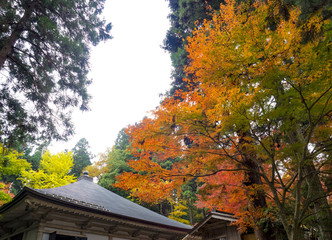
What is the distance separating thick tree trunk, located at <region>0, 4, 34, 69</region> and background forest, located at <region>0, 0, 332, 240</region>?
43 millimetres

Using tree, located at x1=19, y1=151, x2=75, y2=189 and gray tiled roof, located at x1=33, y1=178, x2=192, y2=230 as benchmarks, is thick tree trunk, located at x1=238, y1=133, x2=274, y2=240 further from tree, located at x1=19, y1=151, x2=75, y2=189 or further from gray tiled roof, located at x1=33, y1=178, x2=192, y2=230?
tree, located at x1=19, y1=151, x2=75, y2=189

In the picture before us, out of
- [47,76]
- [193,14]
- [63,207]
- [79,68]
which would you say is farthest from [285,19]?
[47,76]

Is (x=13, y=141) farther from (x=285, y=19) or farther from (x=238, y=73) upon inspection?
(x=285, y=19)

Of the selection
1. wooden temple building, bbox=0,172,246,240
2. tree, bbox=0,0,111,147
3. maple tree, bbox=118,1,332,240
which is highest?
tree, bbox=0,0,111,147

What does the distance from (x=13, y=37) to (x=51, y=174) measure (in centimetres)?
1374

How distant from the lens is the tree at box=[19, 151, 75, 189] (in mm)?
16594

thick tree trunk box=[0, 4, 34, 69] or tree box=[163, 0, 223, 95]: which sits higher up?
tree box=[163, 0, 223, 95]

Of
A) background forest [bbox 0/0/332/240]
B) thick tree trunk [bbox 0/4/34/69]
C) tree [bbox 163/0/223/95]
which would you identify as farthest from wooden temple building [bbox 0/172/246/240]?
tree [bbox 163/0/223/95]

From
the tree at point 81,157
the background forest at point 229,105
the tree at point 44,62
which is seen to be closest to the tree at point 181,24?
the background forest at point 229,105

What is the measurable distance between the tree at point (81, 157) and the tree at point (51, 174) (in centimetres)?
1067

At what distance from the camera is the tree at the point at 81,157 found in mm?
30859

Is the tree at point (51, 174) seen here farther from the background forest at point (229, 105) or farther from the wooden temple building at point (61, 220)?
the wooden temple building at point (61, 220)

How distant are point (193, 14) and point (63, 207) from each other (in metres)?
10.3

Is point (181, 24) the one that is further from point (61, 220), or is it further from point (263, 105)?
point (61, 220)
